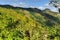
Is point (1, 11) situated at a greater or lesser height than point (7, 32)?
greater

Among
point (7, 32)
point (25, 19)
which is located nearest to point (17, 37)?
point (7, 32)

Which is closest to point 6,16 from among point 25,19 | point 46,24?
point 25,19

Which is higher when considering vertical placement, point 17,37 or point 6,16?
point 6,16

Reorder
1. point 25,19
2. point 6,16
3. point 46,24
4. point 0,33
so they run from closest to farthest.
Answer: point 0,33 → point 6,16 → point 25,19 → point 46,24

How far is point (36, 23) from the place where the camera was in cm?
1684

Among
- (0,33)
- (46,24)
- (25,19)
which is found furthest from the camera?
(46,24)

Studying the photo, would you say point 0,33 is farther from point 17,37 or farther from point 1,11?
point 1,11

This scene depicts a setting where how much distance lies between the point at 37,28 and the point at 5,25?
268 cm

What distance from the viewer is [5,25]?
14305mm

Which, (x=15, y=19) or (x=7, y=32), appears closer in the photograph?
(x=7, y=32)

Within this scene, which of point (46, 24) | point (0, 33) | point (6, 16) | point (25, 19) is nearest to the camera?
point (0, 33)

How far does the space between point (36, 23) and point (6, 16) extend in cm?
252

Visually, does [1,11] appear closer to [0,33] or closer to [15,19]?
[15,19]

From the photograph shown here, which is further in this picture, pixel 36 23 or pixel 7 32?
pixel 36 23
